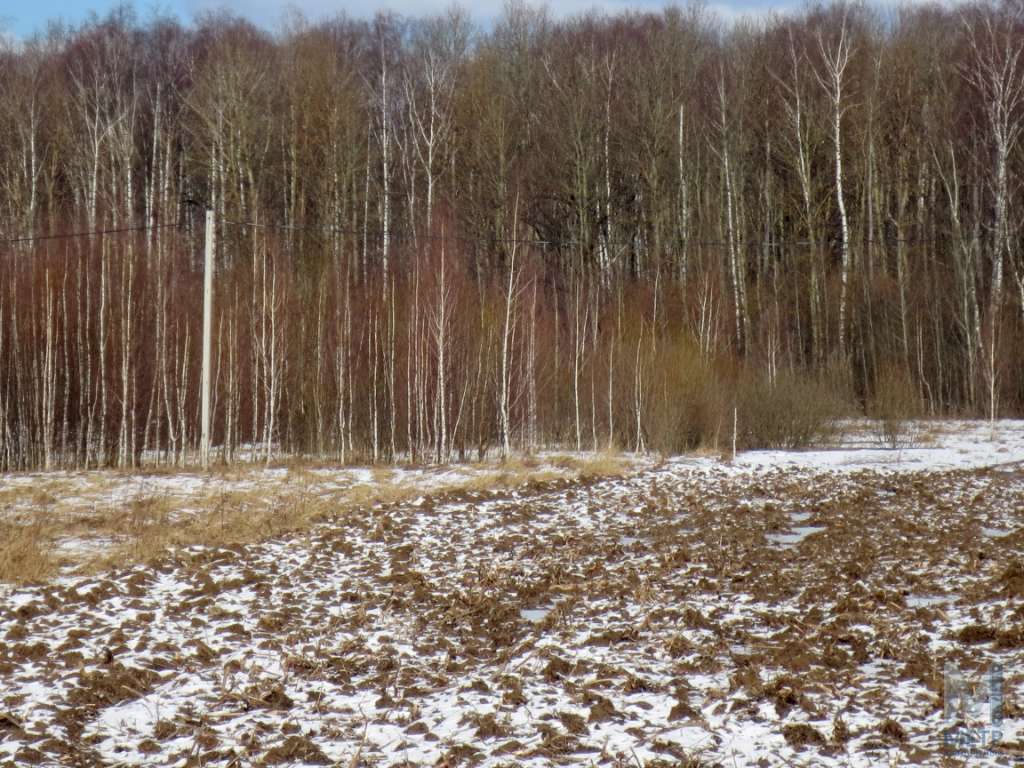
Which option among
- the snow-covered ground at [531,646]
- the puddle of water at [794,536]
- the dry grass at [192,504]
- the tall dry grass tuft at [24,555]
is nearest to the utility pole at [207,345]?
the dry grass at [192,504]

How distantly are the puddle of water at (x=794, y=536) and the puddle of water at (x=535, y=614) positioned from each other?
3.73m

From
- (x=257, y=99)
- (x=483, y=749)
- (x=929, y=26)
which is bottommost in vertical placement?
(x=483, y=749)

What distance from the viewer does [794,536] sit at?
1191 centimetres

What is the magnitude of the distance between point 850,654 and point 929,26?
38689 mm

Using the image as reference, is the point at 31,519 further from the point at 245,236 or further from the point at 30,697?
the point at 245,236

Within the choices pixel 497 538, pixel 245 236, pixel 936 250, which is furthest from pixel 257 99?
pixel 497 538

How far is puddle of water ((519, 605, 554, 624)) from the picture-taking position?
8.18 meters

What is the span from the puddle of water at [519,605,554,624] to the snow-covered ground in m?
0.07

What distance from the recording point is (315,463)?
22438 millimetres

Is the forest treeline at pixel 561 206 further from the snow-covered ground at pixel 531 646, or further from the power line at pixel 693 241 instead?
the snow-covered ground at pixel 531 646

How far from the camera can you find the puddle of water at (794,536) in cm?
1138

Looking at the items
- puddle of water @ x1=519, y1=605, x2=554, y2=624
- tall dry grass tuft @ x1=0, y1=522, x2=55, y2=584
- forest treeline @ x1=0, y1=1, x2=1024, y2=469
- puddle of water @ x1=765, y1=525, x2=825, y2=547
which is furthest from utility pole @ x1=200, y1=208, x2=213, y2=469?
puddle of water @ x1=519, y1=605, x2=554, y2=624

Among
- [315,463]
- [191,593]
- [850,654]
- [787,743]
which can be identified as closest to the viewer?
[787,743]

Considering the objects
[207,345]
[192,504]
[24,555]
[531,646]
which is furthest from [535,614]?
[207,345]
